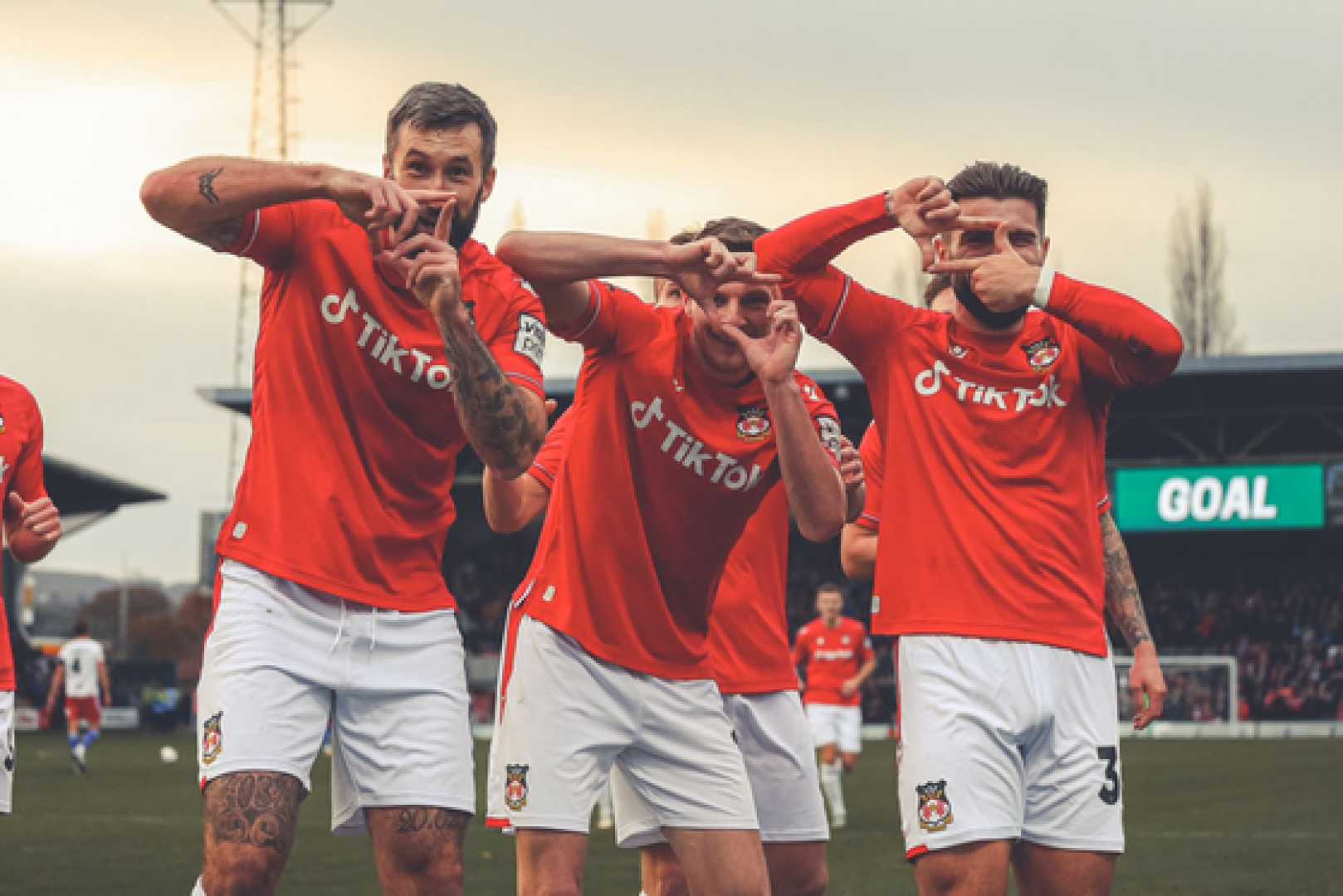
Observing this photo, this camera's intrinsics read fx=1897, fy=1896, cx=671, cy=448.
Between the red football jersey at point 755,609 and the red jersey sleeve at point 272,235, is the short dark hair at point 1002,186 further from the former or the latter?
the red jersey sleeve at point 272,235

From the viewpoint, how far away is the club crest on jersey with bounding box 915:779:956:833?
5230 mm

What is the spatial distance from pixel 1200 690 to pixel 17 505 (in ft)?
105

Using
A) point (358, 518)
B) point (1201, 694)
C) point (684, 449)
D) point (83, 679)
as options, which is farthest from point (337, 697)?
point (1201, 694)

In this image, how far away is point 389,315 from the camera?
192 inches

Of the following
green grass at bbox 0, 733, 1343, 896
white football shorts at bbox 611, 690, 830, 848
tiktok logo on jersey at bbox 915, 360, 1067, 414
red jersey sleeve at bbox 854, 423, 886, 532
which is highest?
tiktok logo on jersey at bbox 915, 360, 1067, 414

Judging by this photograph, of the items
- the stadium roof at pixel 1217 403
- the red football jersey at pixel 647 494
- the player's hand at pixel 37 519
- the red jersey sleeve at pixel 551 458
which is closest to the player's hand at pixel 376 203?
the red football jersey at pixel 647 494

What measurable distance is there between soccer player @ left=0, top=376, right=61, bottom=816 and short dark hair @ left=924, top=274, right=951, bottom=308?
315 centimetres

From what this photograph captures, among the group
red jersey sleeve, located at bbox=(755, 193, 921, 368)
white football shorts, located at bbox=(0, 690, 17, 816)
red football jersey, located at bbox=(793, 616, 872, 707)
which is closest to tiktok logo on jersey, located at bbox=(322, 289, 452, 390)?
red jersey sleeve, located at bbox=(755, 193, 921, 368)

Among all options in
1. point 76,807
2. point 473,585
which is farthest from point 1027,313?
point 473,585

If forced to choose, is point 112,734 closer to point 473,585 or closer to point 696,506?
point 473,585

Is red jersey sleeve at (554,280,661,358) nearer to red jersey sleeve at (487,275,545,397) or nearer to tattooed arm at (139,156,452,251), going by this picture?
red jersey sleeve at (487,275,545,397)

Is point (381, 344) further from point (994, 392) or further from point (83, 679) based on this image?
point (83, 679)

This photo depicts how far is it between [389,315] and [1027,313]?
82.3 inches

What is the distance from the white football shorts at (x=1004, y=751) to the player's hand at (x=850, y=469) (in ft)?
2.26
